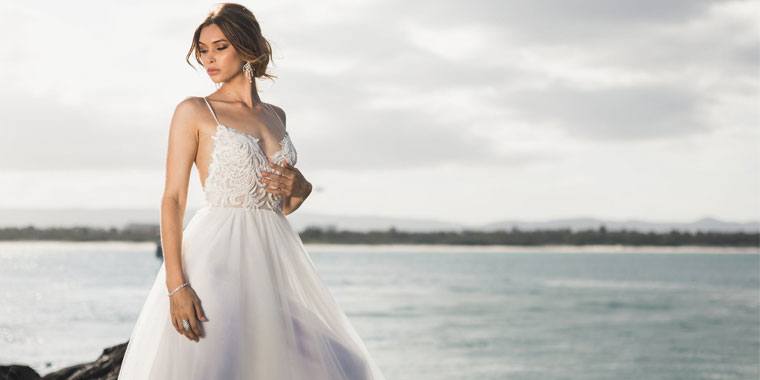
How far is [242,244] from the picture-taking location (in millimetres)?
3084

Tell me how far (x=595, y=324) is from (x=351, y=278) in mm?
40522

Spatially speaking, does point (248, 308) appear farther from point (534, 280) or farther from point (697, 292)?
point (534, 280)

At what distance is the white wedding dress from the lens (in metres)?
2.92

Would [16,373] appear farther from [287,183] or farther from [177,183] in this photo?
[287,183]

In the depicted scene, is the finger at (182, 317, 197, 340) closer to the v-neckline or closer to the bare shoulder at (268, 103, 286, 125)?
the v-neckline

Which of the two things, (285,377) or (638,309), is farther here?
(638,309)

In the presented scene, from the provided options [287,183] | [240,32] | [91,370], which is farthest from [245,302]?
[91,370]

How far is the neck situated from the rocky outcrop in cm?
205

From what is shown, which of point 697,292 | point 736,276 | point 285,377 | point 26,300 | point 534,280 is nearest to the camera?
point 285,377

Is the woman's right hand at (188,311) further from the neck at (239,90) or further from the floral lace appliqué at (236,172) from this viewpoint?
the neck at (239,90)

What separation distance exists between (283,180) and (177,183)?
344 millimetres

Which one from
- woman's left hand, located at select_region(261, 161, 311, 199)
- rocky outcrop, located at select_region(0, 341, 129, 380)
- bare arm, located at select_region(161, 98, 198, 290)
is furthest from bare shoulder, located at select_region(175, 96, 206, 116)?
rocky outcrop, located at select_region(0, 341, 129, 380)

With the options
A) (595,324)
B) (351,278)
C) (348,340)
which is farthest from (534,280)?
(348,340)

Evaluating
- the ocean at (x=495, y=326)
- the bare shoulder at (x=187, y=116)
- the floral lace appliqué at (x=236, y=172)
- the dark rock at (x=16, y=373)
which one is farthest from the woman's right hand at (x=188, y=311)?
the ocean at (x=495, y=326)
